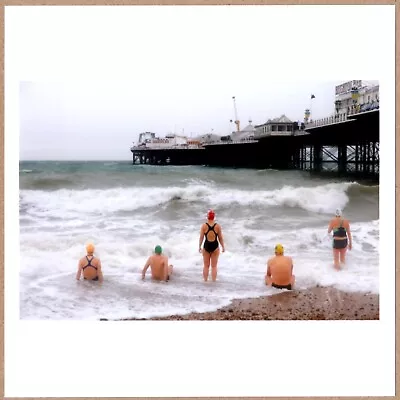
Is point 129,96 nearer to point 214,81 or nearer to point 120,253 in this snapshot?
point 214,81

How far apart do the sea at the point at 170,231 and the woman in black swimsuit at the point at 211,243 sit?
0.10 meters

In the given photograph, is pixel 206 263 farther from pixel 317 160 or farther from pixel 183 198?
pixel 317 160

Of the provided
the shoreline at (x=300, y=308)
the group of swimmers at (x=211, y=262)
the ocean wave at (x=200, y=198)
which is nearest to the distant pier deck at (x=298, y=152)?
the ocean wave at (x=200, y=198)

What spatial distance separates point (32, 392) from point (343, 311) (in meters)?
2.82

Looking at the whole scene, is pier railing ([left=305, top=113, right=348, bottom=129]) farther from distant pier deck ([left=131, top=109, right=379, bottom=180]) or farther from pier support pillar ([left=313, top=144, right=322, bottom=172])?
pier support pillar ([left=313, top=144, right=322, bottom=172])

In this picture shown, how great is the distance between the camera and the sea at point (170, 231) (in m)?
4.11

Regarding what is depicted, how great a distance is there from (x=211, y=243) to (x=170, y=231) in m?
0.48

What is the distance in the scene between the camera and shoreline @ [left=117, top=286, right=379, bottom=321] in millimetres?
3951

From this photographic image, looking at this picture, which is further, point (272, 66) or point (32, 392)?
point (272, 66)

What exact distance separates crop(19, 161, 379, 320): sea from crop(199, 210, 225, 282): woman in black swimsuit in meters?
0.10

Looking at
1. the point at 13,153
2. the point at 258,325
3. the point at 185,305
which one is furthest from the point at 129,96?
the point at 258,325

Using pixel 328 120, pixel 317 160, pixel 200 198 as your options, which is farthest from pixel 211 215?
pixel 328 120

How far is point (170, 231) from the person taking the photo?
4488mm

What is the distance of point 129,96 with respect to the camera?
4.35m
